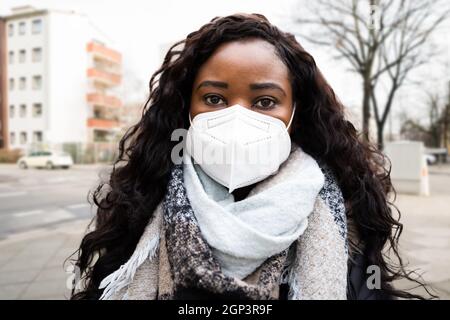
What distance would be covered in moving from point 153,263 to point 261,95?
21.4 inches

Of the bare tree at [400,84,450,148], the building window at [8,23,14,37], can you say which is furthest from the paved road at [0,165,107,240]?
the bare tree at [400,84,450,148]

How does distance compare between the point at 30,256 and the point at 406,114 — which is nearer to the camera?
the point at 30,256

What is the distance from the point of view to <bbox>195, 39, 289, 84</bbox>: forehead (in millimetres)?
1045

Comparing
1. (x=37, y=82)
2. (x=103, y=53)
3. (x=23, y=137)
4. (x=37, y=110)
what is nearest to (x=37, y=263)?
(x=103, y=53)

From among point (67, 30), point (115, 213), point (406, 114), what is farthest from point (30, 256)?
point (406, 114)

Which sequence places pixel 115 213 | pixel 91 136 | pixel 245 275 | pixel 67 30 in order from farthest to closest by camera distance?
pixel 91 136
pixel 67 30
pixel 115 213
pixel 245 275

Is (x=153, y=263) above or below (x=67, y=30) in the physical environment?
below

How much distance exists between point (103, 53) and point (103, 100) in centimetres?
453

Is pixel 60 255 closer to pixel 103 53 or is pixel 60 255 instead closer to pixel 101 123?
pixel 103 53

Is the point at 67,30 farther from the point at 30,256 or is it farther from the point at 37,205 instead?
the point at 30,256

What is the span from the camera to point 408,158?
9.80 meters

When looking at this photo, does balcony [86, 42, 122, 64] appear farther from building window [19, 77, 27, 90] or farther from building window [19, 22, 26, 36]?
building window [19, 77, 27, 90]

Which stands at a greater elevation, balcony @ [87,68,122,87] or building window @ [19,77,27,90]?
balcony @ [87,68,122,87]
